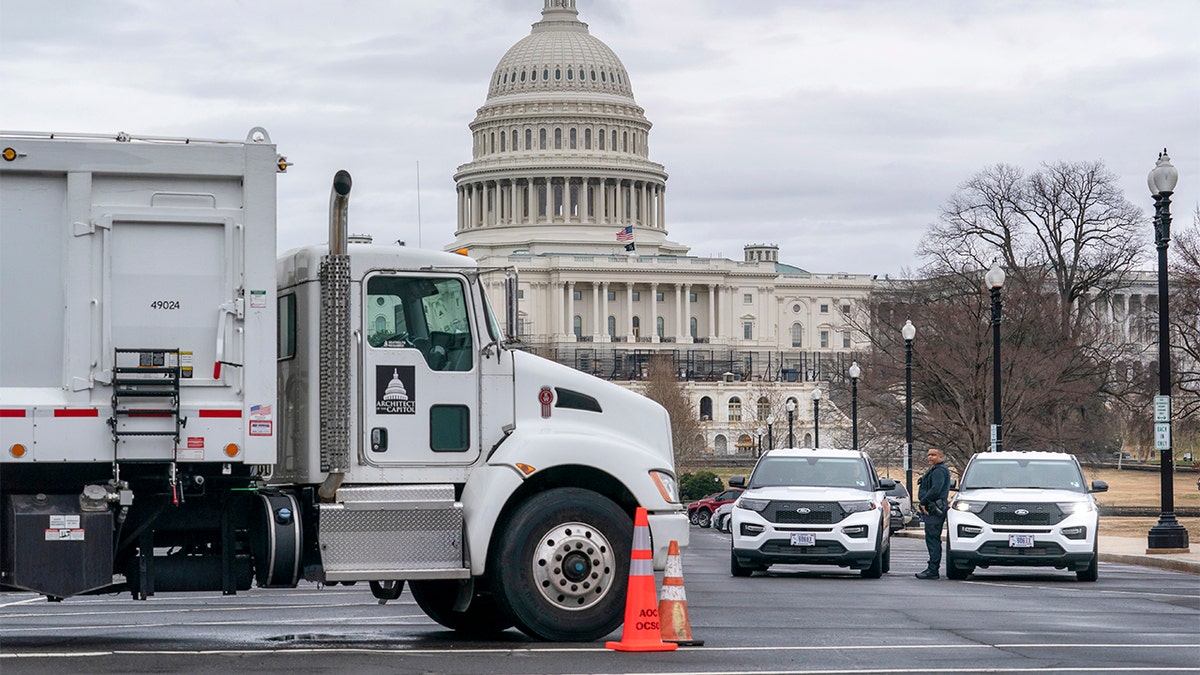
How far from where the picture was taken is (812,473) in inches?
1021

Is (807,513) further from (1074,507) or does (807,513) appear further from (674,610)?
(674,610)

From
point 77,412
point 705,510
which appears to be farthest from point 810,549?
point 705,510

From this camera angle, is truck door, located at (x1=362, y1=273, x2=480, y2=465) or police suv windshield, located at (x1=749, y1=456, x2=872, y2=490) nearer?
truck door, located at (x1=362, y1=273, x2=480, y2=465)

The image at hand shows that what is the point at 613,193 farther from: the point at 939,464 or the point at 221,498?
the point at 221,498

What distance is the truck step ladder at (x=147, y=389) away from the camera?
13141mm

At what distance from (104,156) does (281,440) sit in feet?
8.10

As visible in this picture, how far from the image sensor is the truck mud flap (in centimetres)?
1369

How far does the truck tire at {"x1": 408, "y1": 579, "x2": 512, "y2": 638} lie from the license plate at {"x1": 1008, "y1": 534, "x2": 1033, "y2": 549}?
1046cm

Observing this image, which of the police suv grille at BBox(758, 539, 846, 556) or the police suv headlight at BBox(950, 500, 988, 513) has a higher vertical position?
the police suv headlight at BBox(950, 500, 988, 513)

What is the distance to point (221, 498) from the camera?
1383 cm

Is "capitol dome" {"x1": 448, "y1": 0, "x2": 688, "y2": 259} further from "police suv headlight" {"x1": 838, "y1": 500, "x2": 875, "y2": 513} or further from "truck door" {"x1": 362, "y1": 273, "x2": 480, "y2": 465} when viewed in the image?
"truck door" {"x1": 362, "y1": 273, "x2": 480, "y2": 465}

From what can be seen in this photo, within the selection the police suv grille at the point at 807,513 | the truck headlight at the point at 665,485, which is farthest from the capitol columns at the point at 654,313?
the truck headlight at the point at 665,485

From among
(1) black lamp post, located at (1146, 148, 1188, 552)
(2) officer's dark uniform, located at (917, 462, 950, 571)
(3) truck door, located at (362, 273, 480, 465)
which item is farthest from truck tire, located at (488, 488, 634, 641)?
(1) black lamp post, located at (1146, 148, 1188, 552)

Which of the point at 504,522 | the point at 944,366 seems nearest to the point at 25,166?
the point at 504,522
